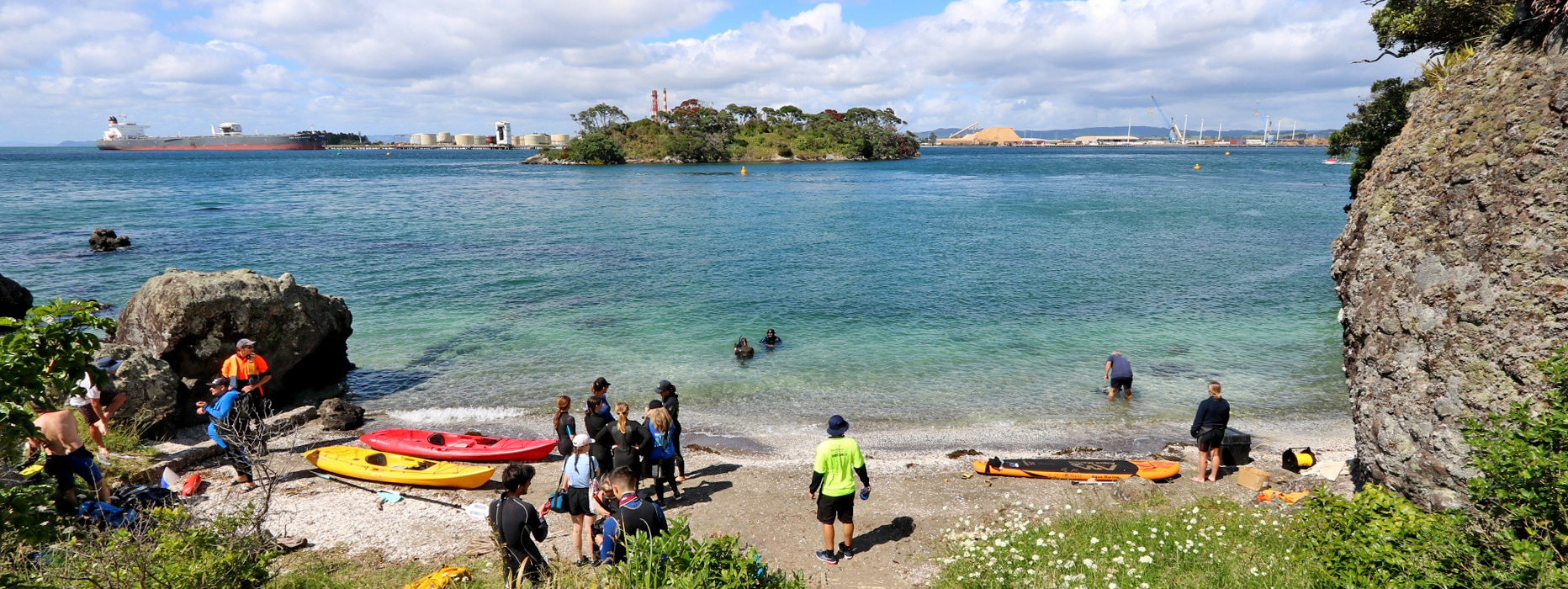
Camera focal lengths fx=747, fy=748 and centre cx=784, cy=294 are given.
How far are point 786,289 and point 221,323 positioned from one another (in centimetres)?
1886

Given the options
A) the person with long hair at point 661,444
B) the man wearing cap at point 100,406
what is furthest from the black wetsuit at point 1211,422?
the man wearing cap at point 100,406

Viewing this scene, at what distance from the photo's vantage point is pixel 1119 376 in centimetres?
1741

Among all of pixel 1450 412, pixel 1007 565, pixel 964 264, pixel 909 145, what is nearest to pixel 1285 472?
pixel 1450 412

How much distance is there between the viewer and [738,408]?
1762cm

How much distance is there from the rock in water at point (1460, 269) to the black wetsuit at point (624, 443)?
9.01 metres

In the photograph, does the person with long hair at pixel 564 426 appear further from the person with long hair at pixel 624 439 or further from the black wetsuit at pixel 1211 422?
the black wetsuit at pixel 1211 422

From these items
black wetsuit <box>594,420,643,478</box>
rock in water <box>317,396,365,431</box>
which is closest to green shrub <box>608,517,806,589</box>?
black wetsuit <box>594,420,643,478</box>

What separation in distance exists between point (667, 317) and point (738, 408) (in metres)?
9.15

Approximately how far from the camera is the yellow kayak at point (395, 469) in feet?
40.0

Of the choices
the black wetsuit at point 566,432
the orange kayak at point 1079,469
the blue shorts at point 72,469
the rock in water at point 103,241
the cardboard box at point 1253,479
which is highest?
the rock in water at point 103,241

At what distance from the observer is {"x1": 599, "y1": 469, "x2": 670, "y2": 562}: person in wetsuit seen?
6977 mm

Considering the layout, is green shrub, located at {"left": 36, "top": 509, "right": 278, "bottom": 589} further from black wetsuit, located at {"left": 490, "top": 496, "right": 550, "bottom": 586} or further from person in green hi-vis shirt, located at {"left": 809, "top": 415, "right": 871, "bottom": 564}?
person in green hi-vis shirt, located at {"left": 809, "top": 415, "right": 871, "bottom": 564}

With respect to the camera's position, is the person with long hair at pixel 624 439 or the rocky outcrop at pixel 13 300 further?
the rocky outcrop at pixel 13 300

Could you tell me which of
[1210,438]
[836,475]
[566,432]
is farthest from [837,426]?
[1210,438]
